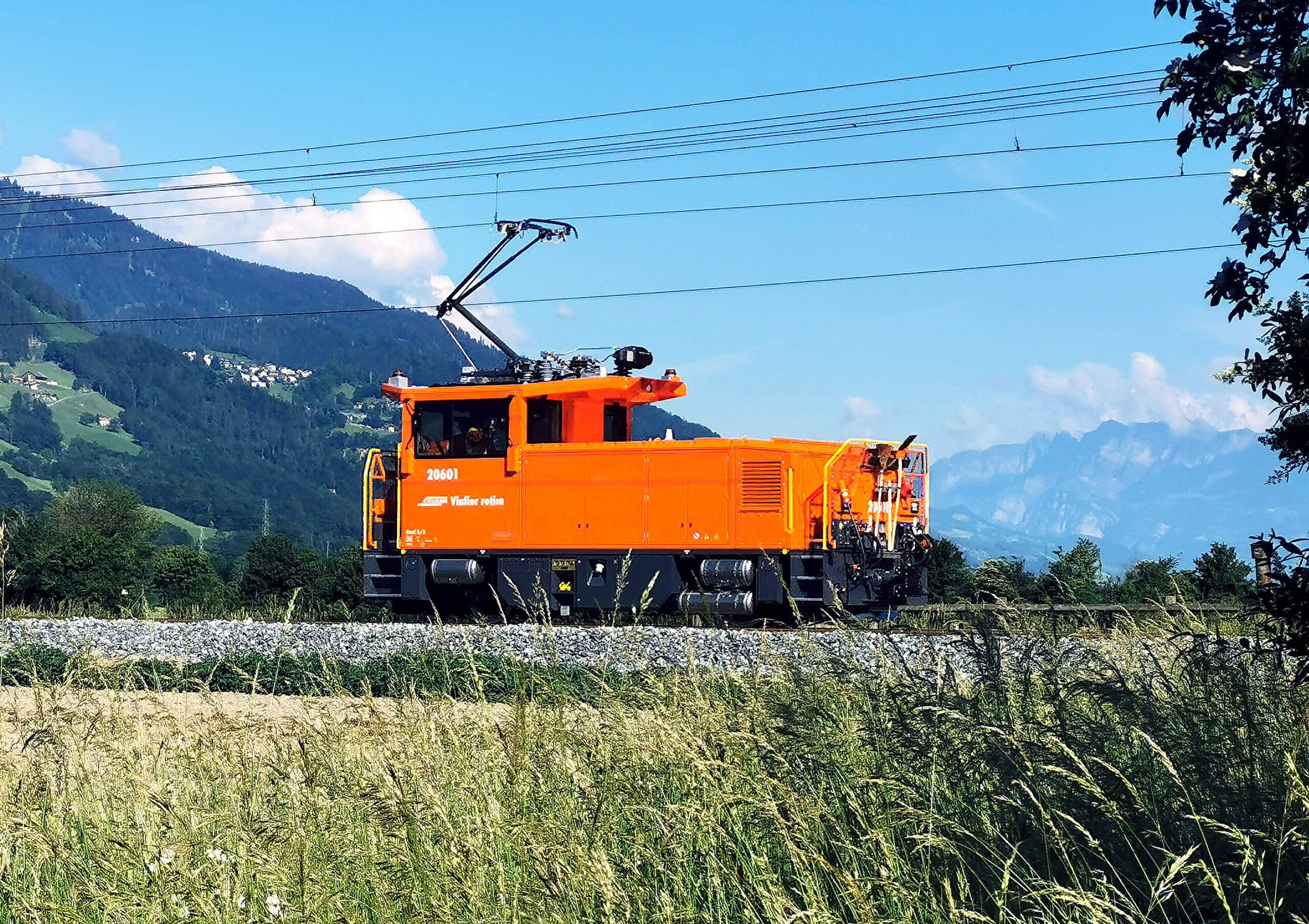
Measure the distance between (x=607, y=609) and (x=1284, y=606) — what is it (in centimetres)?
1535

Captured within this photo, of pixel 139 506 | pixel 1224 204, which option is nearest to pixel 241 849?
pixel 1224 204

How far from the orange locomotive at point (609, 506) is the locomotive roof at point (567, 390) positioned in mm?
29

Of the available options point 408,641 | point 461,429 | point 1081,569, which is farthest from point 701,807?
point 1081,569

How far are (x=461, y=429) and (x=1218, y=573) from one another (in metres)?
12.6

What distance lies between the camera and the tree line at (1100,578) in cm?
1948

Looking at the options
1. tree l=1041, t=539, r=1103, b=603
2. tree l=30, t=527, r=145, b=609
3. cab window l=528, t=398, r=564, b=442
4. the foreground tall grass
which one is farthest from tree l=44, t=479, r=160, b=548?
the foreground tall grass

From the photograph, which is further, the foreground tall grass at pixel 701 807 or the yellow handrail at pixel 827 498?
the yellow handrail at pixel 827 498

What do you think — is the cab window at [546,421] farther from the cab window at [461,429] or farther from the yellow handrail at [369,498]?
the yellow handrail at [369,498]

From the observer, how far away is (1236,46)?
398cm

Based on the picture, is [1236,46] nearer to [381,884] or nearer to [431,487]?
[381,884]

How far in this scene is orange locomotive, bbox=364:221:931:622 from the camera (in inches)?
729

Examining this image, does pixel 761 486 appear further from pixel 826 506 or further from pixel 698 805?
pixel 698 805

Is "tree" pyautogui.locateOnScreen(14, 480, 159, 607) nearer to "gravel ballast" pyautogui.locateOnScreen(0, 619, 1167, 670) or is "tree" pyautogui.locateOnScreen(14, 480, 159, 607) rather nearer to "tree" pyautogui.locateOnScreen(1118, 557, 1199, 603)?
"gravel ballast" pyautogui.locateOnScreen(0, 619, 1167, 670)

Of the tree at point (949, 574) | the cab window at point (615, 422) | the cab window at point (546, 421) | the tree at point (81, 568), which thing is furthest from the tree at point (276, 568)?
the tree at point (949, 574)
